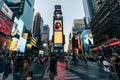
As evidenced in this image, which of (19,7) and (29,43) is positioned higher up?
(19,7)

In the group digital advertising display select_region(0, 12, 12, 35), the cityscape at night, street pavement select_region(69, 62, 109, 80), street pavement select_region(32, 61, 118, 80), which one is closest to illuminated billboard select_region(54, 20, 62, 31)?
the cityscape at night

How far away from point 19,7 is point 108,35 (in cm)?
8550

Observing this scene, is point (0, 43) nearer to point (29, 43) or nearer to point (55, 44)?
point (55, 44)

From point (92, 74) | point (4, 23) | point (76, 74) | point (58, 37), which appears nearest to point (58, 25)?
point (58, 37)

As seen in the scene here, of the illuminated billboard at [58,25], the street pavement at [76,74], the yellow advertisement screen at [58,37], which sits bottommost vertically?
the street pavement at [76,74]

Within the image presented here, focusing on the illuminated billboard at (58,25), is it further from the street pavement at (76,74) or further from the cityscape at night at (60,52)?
the street pavement at (76,74)

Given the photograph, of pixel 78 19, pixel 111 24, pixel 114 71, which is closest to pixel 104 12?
pixel 111 24

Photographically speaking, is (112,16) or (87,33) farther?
(112,16)

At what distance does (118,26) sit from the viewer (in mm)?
45719

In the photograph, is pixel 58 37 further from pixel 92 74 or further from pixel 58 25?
pixel 92 74

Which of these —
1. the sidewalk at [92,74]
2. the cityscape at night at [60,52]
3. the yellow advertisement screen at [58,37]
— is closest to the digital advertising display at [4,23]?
the cityscape at night at [60,52]

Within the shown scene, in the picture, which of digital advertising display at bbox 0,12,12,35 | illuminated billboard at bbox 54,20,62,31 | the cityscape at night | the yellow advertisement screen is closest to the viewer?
the cityscape at night

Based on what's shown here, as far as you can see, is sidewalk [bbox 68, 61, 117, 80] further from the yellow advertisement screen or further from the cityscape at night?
the yellow advertisement screen

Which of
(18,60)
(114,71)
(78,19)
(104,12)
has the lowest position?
(114,71)
